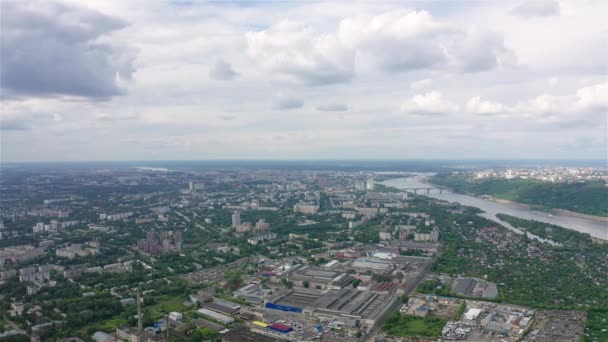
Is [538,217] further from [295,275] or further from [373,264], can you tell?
[295,275]

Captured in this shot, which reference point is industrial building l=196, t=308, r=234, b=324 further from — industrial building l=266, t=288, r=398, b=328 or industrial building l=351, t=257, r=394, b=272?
industrial building l=351, t=257, r=394, b=272

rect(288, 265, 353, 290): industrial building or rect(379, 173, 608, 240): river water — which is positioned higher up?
rect(379, 173, 608, 240): river water

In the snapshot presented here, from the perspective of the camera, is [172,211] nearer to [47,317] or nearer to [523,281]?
[47,317]

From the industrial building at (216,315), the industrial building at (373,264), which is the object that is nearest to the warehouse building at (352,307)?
the industrial building at (216,315)


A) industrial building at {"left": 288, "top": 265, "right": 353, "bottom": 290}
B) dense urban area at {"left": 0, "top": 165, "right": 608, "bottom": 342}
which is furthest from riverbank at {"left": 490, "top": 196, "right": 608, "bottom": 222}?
industrial building at {"left": 288, "top": 265, "right": 353, "bottom": 290}

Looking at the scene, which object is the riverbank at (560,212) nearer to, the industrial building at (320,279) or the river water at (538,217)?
the river water at (538,217)

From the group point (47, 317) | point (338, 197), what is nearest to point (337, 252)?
point (47, 317)

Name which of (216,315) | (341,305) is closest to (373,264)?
(341,305)

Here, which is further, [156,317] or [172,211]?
[172,211]
